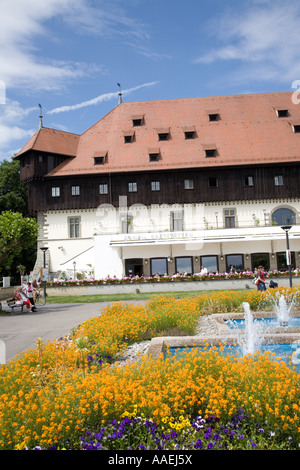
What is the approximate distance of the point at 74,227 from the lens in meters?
39.9

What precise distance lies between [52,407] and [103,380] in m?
0.83

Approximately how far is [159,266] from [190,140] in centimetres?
1283

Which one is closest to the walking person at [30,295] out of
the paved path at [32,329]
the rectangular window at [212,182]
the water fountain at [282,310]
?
the paved path at [32,329]

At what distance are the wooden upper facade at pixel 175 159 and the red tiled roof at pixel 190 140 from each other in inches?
3.7

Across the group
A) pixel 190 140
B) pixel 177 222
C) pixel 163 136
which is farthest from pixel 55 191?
pixel 190 140

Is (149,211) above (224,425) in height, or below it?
above

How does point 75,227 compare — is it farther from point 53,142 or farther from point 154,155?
point 154,155

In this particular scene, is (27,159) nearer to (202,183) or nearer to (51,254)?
(51,254)

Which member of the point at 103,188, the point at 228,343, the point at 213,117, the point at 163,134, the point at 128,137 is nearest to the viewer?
the point at 228,343

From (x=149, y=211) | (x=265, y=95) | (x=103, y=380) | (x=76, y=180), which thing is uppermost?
(x=265, y=95)

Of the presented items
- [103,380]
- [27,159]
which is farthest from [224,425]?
[27,159]

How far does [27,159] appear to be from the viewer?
4122 centimetres

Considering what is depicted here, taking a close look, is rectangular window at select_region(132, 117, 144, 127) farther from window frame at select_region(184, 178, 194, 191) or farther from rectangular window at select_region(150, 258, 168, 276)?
rectangular window at select_region(150, 258, 168, 276)

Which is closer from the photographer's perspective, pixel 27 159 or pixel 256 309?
pixel 256 309
